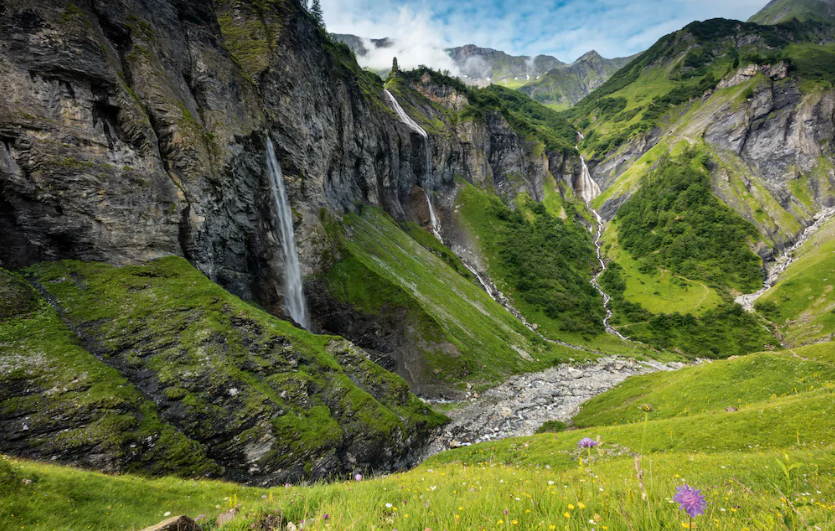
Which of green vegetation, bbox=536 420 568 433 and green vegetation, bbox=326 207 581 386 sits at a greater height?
green vegetation, bbox=326 207 581 386

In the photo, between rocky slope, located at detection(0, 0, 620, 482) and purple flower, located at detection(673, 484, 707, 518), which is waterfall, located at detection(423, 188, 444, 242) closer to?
rocky slope, located at detection(0, 0, 620, 482)

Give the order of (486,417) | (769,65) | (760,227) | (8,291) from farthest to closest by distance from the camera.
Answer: (769,65) < (760,227) < (486,417) < (8,291)

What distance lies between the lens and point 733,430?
1805cm

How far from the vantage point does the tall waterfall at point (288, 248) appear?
49062mm

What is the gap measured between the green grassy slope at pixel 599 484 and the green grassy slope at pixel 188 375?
251 inches

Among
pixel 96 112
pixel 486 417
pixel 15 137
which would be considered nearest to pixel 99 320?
pixel 15 137

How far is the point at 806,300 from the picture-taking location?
99.2 m

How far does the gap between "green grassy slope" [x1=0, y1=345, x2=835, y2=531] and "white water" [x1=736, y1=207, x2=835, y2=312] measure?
11393cm

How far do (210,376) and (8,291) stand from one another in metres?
12.1

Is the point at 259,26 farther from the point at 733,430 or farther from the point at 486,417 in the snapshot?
the point at 733,430

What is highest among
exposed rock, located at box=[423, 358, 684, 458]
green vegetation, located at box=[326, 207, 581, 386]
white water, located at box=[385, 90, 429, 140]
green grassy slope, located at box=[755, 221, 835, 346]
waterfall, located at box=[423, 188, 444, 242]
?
white water, located at box=[385, 90, 429, 140]

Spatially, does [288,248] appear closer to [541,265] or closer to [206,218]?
[206,218]

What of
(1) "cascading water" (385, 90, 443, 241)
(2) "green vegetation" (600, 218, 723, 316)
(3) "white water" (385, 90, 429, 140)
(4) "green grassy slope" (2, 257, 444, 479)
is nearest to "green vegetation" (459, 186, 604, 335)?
(2) "green vegetation" (600, 218, 723, 316)

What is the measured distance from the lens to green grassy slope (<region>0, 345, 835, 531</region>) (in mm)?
4125
